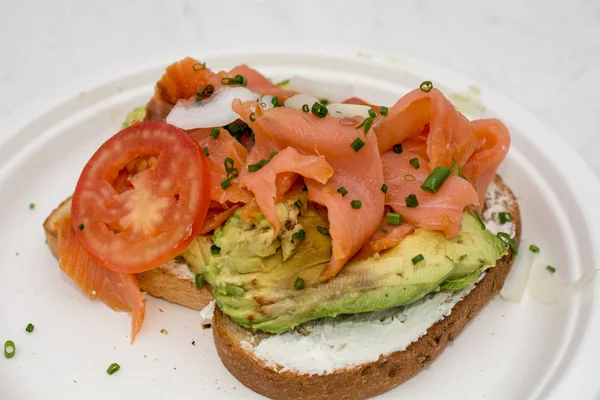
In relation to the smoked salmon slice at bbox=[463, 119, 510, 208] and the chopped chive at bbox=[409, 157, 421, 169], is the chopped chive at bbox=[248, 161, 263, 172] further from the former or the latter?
the smoked salmon slice at bbox=[463, 119, 510, 208]

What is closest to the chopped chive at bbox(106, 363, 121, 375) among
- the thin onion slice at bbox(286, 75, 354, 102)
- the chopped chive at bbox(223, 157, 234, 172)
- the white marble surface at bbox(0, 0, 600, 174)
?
the chopped chive at bbox(223, 157, 234, 172)

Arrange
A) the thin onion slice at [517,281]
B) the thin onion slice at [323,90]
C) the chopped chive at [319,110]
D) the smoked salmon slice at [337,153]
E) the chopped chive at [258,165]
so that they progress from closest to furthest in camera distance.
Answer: the smoked salmon slice at [337,153], the chopped chive at [258,165], the chopped chive at [319,110], the thin onion slice at [517,281], the thin onion slice at [323,90]

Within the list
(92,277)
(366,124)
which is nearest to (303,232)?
(366,124)

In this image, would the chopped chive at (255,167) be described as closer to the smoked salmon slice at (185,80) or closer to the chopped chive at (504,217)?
the smoked salmon slice at (185,80)

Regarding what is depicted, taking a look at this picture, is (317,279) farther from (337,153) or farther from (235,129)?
(235,129)

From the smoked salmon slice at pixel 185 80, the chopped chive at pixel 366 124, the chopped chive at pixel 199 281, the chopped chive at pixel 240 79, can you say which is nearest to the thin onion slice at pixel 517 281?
the chopped chive at pixel 366 124

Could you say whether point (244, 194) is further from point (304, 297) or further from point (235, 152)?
point (304, 297)
